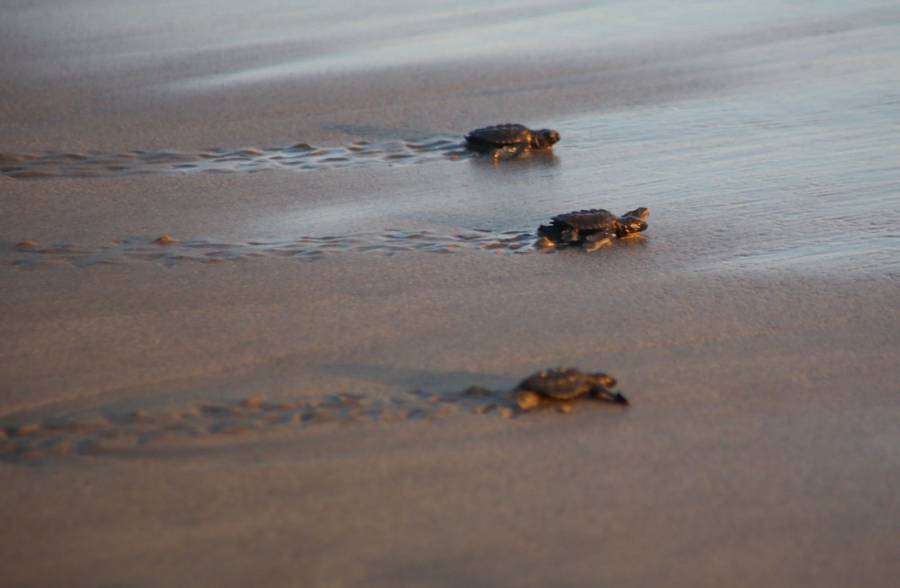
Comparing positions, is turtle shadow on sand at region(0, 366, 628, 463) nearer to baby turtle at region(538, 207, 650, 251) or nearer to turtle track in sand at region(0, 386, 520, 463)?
turtle track in sand at region(0, 386, 520, 463)

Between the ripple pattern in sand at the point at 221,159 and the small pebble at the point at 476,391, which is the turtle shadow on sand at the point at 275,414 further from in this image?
the ripple pattern in sand at the point at 221,159

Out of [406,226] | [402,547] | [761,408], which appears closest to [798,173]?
[406,226]

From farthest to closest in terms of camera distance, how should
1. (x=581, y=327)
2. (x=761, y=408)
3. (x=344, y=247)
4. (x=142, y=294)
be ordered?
(x=344, y=247) < (x=142, y=294) < (x=581, y=327) < (x=761, y=408)

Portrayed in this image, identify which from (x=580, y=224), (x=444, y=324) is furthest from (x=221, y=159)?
(x=444, y=324)

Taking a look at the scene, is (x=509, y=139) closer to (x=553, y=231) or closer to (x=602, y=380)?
(x=553, y=231)

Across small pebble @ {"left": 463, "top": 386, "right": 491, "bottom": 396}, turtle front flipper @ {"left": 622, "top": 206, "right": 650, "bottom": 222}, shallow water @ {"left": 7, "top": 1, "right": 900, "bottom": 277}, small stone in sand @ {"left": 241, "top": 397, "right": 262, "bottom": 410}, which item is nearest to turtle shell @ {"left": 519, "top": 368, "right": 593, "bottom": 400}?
small pebble @ {"left": 463, "top": 386, "right": 491, "bottom": 396}

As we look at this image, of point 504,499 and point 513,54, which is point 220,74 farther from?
point 504,499
